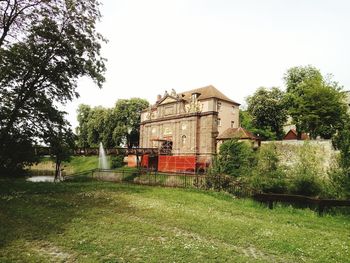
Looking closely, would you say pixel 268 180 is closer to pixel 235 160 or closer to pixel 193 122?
pixel 235 160

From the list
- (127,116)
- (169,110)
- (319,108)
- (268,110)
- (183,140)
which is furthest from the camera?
(127,116)

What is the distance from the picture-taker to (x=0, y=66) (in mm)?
14352

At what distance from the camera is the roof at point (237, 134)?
1409 inches

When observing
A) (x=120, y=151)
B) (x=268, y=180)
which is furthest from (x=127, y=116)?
(x=268, y=180)

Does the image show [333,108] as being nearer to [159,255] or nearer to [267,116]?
[267,116]

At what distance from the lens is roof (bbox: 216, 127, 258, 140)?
35781 mm

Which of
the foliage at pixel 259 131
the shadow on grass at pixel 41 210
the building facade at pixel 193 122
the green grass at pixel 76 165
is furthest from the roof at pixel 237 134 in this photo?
the green grass at pixel 76 165

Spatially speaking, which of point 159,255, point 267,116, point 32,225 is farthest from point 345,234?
point 267,116

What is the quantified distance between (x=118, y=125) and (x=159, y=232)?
49.4m

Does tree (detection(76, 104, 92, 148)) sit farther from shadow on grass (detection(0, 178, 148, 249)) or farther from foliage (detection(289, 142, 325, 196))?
foliage (detection(289, 142, 325, 196))

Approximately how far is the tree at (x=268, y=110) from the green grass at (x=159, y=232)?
35.3 meters

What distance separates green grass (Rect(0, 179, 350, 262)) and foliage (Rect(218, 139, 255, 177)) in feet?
21.9

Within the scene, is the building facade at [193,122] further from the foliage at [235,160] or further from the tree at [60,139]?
the tree at [60,139]

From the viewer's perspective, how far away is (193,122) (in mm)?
41875
